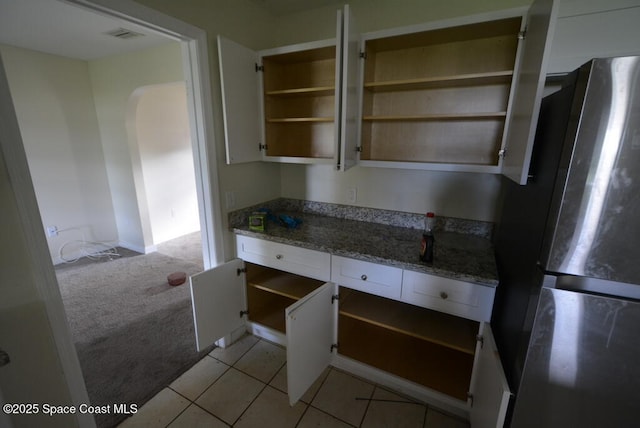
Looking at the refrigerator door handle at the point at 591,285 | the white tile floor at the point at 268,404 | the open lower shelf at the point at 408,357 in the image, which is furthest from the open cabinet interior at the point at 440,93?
the white tile floor at the point at 268,404

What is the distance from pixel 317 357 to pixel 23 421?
1299 millimetres

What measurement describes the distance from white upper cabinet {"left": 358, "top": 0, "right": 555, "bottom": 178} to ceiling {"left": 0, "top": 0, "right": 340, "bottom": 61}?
670mm

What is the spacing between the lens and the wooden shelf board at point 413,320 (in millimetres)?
1481

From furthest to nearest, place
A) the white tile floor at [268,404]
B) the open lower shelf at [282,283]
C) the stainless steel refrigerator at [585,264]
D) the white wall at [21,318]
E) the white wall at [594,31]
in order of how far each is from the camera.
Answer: the open lower shelf at [282,283]
the white tile floor at [268,404]
the white wall at [594,31]
the white wall at [21,318]
the stainless steel refrigerator at [585,264]

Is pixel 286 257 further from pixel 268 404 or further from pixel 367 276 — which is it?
pixel 268 404

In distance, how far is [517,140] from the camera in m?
1.11

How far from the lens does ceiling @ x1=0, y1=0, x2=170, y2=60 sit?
1.96m

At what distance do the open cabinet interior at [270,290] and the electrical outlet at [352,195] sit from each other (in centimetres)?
68

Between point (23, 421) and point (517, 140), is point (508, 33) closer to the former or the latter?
point (517, 140)

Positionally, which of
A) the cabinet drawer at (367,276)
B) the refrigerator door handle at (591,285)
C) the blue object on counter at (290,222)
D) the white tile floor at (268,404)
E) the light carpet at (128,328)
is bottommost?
the white tile floor at (268,404)

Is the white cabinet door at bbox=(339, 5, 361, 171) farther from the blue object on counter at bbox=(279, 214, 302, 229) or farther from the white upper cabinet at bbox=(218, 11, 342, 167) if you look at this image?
the blue object on counter at bbox=(279, 214, 302, 229)

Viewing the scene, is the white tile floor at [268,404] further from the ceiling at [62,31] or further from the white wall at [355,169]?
the ceiling at [62,31]

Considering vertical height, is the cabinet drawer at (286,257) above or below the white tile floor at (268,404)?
above

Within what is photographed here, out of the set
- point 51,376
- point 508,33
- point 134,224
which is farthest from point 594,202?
point 134,224
